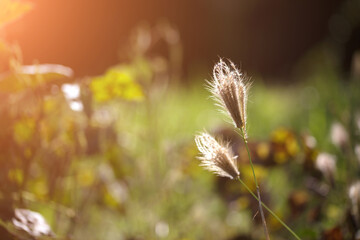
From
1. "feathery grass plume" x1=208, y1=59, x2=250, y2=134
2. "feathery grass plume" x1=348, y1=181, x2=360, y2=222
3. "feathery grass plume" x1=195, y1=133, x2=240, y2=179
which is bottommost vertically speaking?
"feathery grass plume" x1=348, y1=181, x2=360, y2=222

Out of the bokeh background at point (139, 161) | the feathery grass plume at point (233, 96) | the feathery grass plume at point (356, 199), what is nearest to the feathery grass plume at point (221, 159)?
the feathery grass plume at point (233, 96)

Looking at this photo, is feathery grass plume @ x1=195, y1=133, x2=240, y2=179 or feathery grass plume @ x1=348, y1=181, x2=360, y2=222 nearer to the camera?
feathery grass plume @ x1=195, y1=133, x2=240, y2=179

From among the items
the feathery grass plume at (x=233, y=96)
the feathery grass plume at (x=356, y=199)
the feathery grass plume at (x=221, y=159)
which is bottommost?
the feathery grass plume at (x=356, y=199)

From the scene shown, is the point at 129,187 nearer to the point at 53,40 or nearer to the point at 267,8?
the point at 53,40

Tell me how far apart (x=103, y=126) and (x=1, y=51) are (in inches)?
16.0

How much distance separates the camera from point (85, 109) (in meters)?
1.15

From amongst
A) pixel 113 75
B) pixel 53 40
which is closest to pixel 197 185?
pixel 113 75

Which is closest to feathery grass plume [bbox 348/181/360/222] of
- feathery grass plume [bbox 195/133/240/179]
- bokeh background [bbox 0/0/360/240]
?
bokeh background [bbox 0/0/360/240]

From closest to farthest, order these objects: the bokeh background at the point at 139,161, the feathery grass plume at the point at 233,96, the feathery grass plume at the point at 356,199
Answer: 1. the feathery grass plume at the point at 233,96
2. the feathery grass plume at the point at 356,199
3. the bokeh background at the point at 139,161

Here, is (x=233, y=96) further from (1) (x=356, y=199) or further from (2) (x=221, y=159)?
(1) (x=356, y=199)


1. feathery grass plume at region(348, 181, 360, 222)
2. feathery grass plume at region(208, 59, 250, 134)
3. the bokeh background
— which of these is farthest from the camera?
the bokeh background

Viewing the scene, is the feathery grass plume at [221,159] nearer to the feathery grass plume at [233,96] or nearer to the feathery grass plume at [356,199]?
the feathery grass plume at [233,96]

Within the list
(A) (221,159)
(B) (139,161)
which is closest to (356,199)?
(A) (221,159)

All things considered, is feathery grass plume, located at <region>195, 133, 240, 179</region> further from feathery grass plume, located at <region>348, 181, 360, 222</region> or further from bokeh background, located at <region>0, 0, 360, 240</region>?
feathery grass plume, located at <region>348, 181, 360, 222</region>
